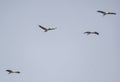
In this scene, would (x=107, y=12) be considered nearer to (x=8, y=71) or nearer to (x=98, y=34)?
(x=98, y=34)

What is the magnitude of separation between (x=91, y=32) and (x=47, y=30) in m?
2.16

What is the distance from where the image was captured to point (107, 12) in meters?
19.2

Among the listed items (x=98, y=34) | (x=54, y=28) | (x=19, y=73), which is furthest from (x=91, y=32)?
(x=19, y=73)

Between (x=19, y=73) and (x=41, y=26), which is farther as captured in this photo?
(x=19, y=73)

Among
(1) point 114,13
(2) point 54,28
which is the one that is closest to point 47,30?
(2) point 54,28

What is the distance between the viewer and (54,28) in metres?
19.2

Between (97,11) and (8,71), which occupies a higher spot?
(97,11)

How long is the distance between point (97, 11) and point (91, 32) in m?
1.06

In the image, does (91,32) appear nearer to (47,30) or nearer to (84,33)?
(84,33)

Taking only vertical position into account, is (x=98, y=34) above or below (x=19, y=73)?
above

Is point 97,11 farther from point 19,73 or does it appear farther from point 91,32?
point 19,73

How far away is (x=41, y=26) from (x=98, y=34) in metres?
2.82

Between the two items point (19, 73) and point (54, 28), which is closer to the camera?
point (54, 28)

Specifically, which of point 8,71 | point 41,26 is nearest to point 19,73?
point 8,71
